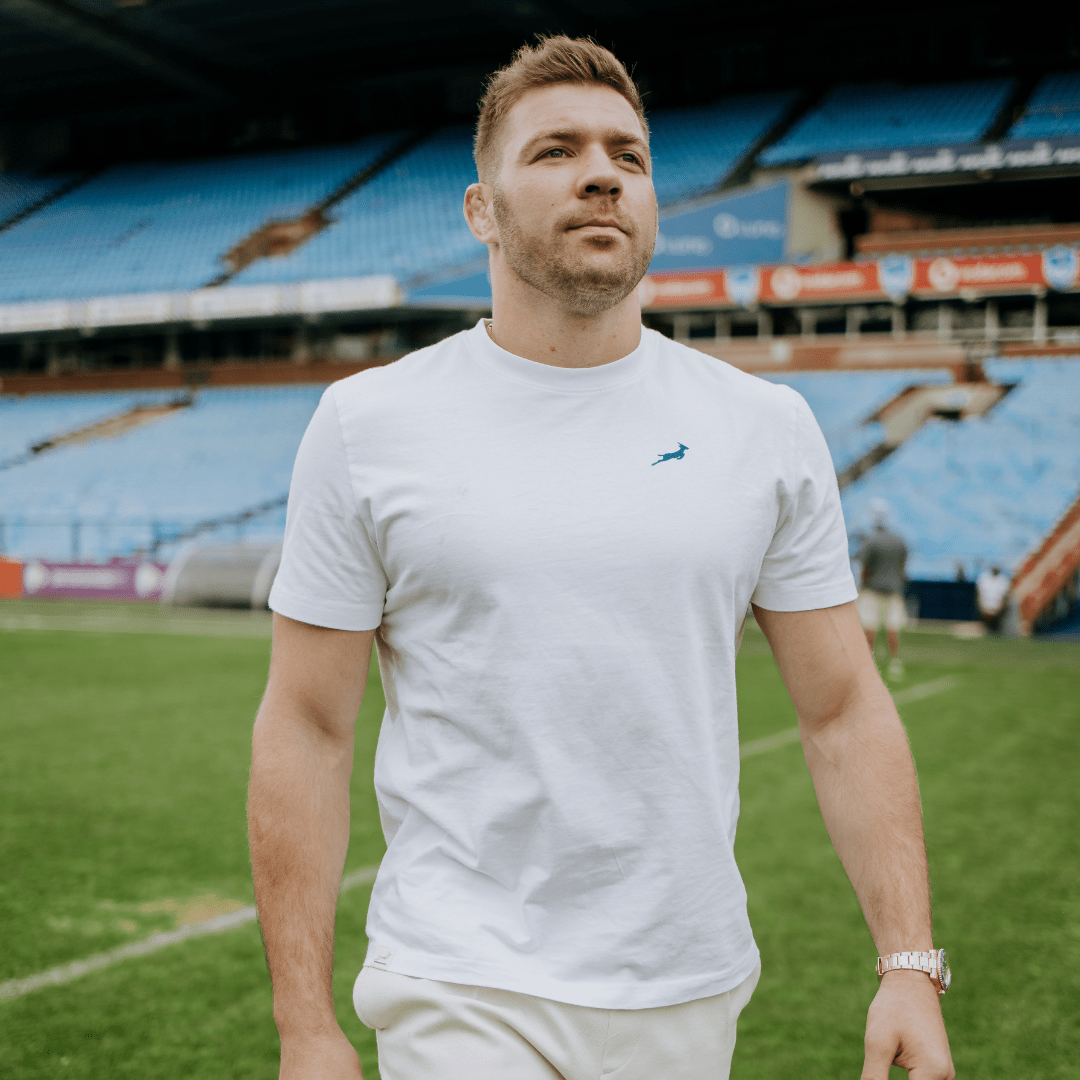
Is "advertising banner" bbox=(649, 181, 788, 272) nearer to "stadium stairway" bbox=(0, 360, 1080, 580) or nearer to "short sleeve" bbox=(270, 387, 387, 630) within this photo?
"stadium stairway" bbox=(0, 360, 1080, 580)

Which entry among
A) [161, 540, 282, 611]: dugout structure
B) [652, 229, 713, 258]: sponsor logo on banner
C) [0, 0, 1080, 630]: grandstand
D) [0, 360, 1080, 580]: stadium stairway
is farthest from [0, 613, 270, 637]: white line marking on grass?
[652, 229, 713, 258]: sponsor logo on banner

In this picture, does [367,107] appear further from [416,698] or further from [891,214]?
[416,698]

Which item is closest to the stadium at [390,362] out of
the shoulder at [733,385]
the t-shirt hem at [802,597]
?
the t-shirt hem at [802,597]

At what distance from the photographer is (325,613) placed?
1.74 metres

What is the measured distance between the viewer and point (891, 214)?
26031 mm

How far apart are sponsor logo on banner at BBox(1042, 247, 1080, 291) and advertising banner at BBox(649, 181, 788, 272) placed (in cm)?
576

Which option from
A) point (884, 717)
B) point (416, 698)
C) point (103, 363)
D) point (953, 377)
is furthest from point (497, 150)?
point (103, 363)

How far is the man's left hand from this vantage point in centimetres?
160

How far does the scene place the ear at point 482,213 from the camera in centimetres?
189

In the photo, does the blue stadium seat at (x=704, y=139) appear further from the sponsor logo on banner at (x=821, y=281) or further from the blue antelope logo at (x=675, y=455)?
the blue antelope logo at (x=675, y=455)

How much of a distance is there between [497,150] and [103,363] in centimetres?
3200

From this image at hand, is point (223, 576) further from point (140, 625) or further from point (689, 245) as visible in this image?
point (689, 245)

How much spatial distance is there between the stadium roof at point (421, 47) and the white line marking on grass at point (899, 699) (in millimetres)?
19825

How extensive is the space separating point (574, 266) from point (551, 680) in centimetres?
61
